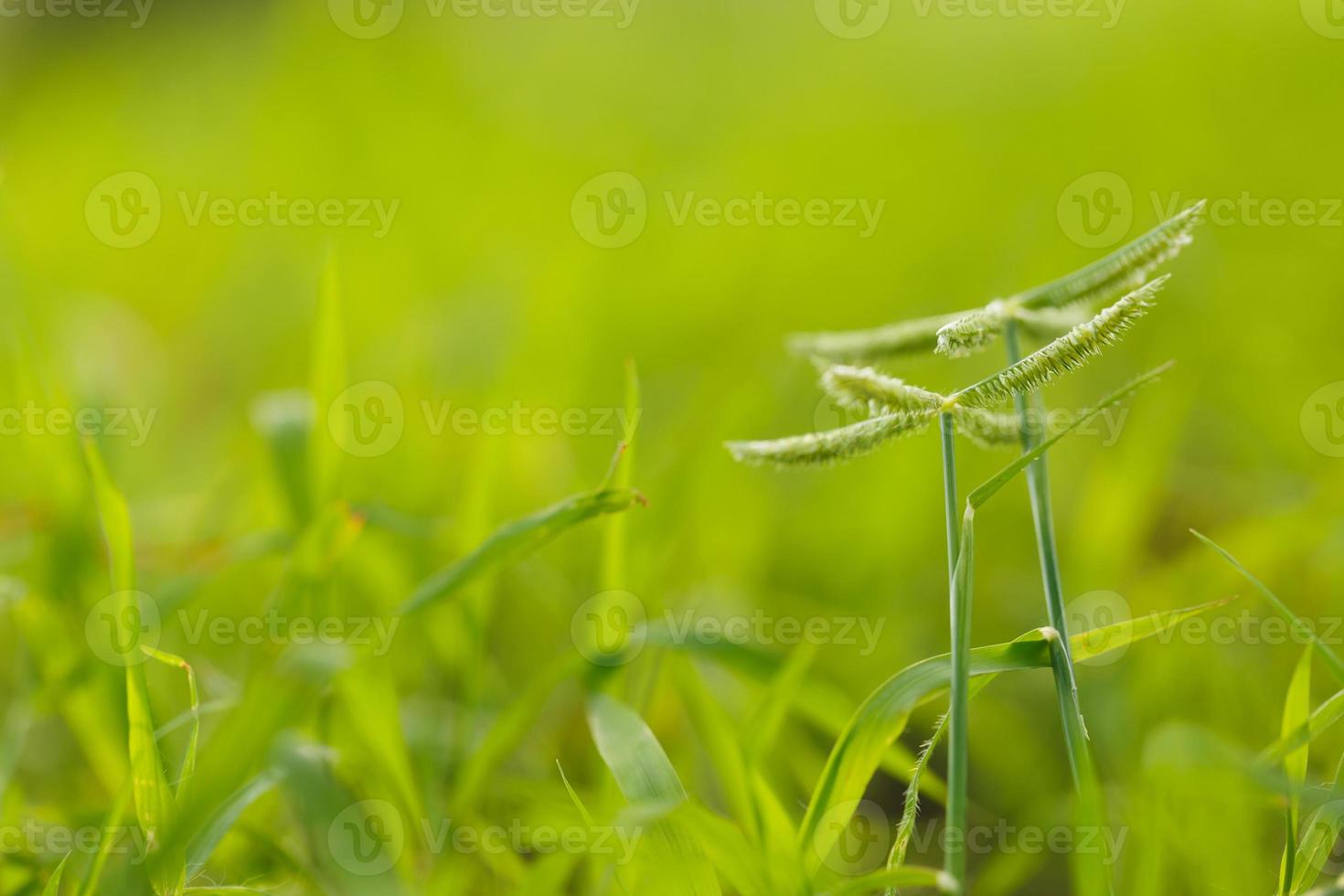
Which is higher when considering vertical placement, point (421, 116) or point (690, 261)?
point (421, 116)

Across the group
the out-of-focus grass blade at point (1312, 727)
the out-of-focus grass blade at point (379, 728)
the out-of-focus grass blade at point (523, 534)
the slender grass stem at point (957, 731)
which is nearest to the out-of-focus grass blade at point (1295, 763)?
the out-of-focus grass blade at point (1312, 727)

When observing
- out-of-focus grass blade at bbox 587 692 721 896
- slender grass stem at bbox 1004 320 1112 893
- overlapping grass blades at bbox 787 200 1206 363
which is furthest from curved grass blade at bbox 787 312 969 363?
out-of-focus grass blade at bbox 587 692 721 896

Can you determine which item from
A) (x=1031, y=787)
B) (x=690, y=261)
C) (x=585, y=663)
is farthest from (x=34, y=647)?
(x=690, y=261)

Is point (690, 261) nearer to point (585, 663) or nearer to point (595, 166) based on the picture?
point (595, 166)

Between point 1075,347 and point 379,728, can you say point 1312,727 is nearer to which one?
point 1075,347

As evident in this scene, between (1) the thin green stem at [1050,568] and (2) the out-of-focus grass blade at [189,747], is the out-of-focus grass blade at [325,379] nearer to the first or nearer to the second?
(2) the out-of-focus grass blade at [189,747]

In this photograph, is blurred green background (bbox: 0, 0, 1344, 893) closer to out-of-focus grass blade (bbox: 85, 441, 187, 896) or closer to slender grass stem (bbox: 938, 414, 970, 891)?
out-of-focus grass blade (bbox: 85, 441, 187, 896)
